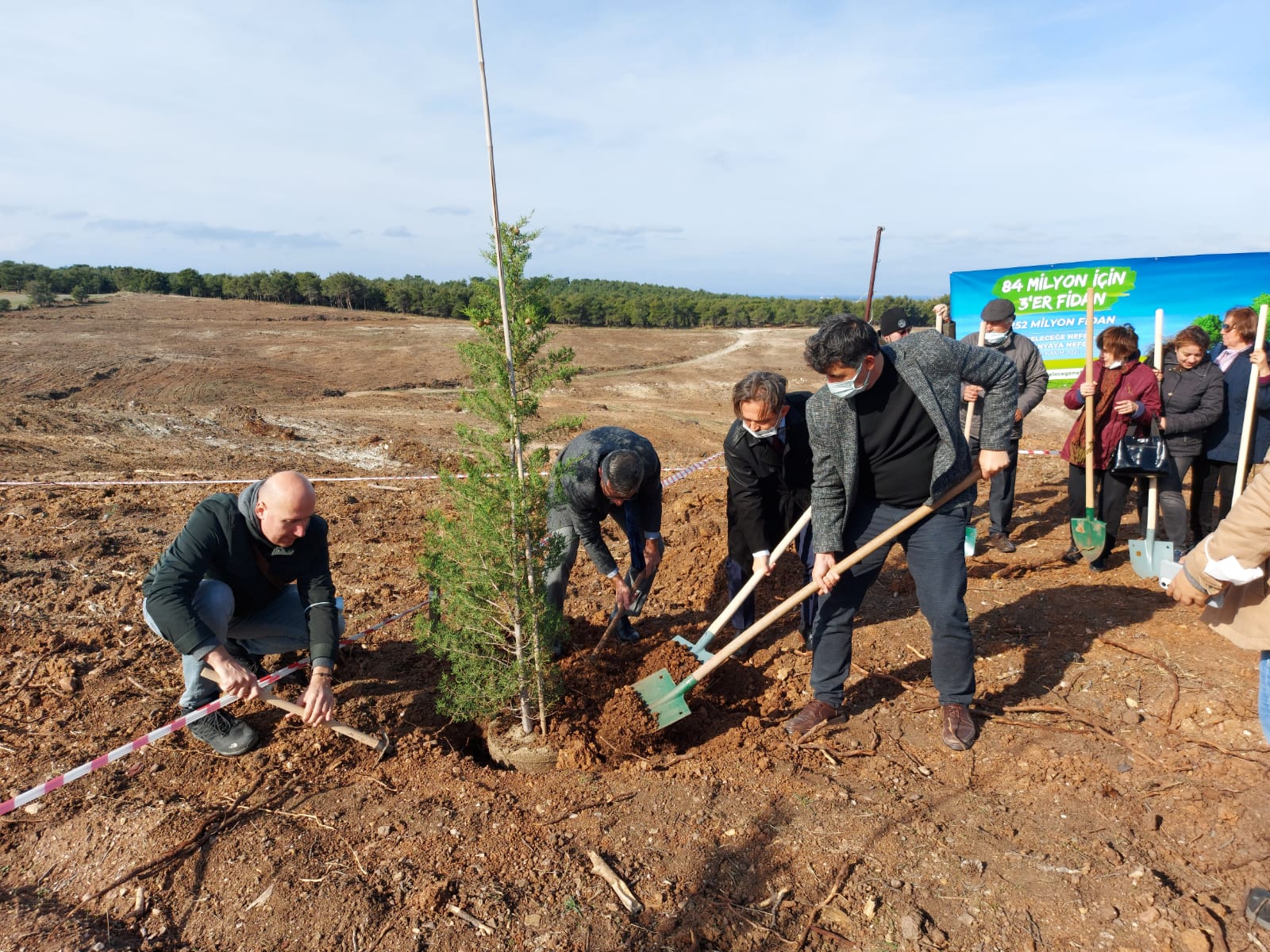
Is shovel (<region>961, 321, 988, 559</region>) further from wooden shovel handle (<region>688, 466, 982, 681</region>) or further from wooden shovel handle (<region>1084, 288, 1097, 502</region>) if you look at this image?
wooden shovel handle (<region>688, 466, 982, 681</region>)

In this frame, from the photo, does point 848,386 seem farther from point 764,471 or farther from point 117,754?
point 117,754

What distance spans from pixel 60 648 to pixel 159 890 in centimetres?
239

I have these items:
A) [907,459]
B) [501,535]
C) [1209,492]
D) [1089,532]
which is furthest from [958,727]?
[1209,492]

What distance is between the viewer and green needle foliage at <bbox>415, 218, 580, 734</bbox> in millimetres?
3098

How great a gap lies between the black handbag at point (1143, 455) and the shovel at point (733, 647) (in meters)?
2.83

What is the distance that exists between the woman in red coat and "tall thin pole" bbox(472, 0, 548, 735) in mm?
4368

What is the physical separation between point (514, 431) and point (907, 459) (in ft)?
5.97

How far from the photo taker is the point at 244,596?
3.88 m

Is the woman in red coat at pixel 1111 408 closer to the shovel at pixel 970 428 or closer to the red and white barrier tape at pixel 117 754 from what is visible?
the shovel at pixel 970 428

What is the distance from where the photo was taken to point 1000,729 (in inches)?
150

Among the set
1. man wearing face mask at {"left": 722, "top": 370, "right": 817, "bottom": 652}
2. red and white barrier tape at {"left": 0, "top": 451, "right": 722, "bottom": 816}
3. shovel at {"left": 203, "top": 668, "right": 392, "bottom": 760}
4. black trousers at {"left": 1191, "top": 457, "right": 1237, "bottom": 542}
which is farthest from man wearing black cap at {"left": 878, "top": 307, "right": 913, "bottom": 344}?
red and white barrier tape at {"left": 0, "top": 451, "right": 722, "bottom": 816}

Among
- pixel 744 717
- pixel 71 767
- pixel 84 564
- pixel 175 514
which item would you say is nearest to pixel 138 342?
pixel 175 514

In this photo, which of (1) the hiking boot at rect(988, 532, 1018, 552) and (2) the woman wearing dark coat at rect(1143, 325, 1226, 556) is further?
(1) the hiking boot at rect(988, 532, 1018, 552)

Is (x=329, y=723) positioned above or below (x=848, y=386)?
below
